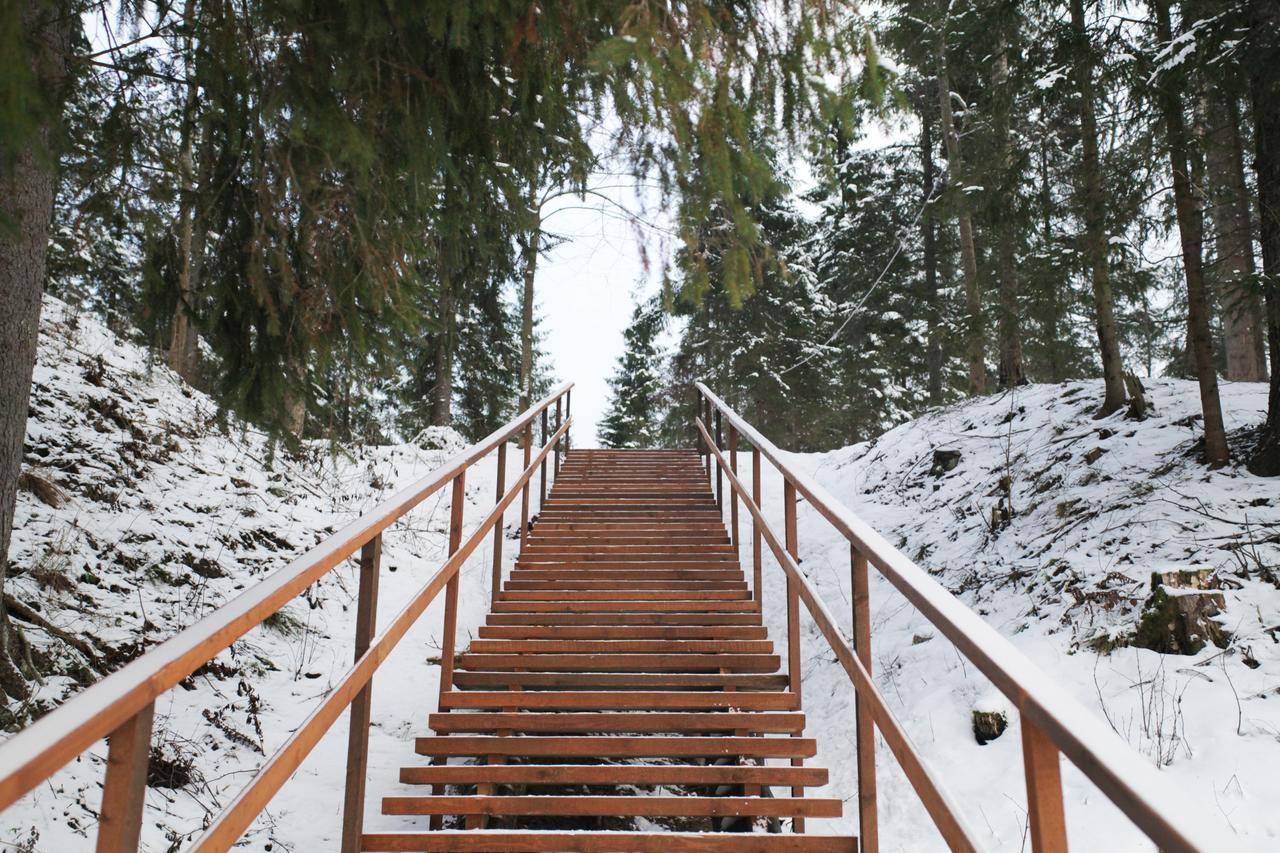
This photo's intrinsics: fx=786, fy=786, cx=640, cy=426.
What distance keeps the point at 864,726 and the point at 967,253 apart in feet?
36.4

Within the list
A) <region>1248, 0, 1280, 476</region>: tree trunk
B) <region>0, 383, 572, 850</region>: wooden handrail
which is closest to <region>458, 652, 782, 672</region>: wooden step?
<region>0, 383, 572, 850</region>: wooden handrail

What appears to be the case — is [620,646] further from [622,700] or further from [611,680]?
[622,700]

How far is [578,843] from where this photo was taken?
2.50 meters

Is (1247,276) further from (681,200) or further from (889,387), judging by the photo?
(889,387)

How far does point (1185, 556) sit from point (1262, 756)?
1.61m

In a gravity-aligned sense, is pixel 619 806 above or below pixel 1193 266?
below

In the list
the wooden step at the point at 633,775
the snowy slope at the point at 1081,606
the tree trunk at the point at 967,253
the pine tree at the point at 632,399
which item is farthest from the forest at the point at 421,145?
the pine tree at the point at 632,399

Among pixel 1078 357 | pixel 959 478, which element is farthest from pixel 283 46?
pixel 1078 357

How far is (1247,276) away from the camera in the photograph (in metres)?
4.91

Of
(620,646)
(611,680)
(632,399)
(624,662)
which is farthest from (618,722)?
(632,399)

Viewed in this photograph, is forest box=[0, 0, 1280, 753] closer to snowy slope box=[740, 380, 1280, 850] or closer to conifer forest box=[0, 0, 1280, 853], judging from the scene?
conifer forest box=[0, 0, 1280, 853]

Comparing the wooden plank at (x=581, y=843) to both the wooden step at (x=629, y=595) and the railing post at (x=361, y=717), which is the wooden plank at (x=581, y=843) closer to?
the railing post at (x=361, y=717)

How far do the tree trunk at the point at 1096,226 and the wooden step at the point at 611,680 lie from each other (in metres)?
4.86

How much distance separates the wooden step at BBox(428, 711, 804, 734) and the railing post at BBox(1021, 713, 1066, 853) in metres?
2.31
